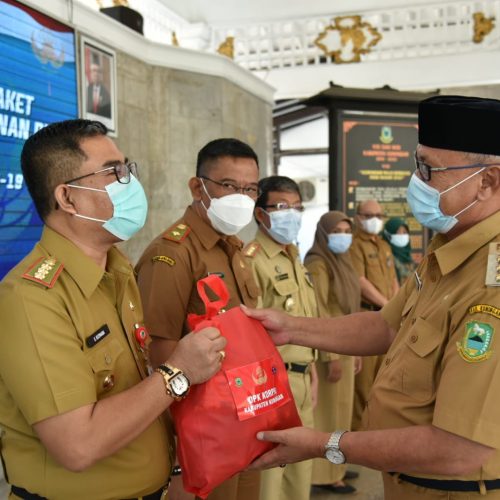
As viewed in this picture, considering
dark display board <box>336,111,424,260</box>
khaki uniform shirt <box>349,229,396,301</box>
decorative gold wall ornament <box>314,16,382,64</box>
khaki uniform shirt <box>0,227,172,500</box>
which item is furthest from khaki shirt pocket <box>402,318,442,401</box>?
decorative gold wall ornament <box>314,16,382,64</box>

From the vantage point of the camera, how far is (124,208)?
51.4 inches

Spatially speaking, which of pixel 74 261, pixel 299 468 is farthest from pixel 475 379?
pixel 299 468

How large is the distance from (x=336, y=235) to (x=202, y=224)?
60.2 inches

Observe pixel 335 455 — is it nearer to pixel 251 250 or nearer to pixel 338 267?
pixel 251 250

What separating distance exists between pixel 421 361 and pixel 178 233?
1.01 meters

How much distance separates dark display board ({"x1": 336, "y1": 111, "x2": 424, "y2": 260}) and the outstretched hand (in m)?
4.07

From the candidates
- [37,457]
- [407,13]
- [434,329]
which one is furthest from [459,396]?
[407,13]

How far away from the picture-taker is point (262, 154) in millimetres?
5957

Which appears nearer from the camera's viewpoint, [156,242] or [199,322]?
[199,322]

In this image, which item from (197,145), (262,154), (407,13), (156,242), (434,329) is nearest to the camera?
(434,329)

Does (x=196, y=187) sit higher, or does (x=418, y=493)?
(x=196, y=187)

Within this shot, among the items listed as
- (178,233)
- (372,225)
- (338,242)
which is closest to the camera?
(178,233)

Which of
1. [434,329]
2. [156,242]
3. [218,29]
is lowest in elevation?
[434,329]

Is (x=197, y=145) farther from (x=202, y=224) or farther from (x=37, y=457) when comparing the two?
(x=37, y=457)
